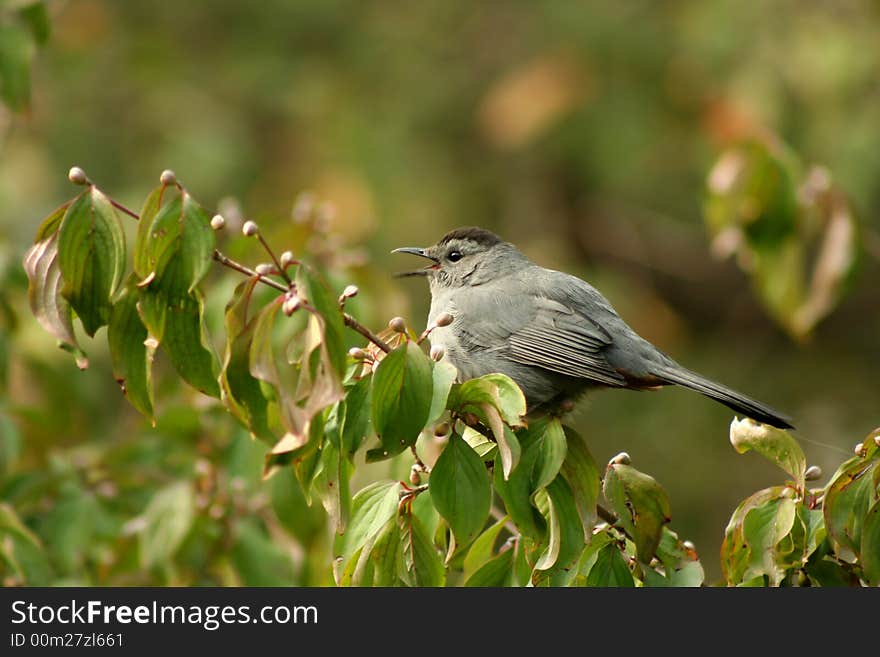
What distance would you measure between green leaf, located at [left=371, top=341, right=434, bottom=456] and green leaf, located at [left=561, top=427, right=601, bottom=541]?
0.41m

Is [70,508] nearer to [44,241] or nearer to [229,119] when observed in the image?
[44,241]

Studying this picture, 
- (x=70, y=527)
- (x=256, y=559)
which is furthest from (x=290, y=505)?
(x=70, y=527)

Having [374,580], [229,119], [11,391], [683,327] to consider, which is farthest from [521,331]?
[229,119]

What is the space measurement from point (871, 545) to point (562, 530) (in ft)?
2.11

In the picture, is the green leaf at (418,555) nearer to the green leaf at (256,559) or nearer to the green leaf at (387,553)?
the green leaf at (387,553)

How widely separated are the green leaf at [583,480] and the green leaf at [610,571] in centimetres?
7

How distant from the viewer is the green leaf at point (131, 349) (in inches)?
94.7

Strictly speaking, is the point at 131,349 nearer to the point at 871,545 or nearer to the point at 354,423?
the point at 354,423

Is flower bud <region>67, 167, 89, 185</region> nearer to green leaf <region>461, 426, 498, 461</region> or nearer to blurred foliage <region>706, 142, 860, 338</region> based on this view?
green leaf <region>461, 426, 498, 461</region>

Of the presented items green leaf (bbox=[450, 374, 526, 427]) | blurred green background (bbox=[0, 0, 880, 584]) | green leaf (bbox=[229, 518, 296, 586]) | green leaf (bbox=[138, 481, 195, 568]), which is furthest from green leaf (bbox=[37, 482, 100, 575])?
blurred green background (bbox=[0, 0, 880, 584])

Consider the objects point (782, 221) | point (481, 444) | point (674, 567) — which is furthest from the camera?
point (782, 221)

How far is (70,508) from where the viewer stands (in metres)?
3.72

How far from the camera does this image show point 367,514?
102 inches

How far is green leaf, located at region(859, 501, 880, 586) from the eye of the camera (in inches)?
93.0
